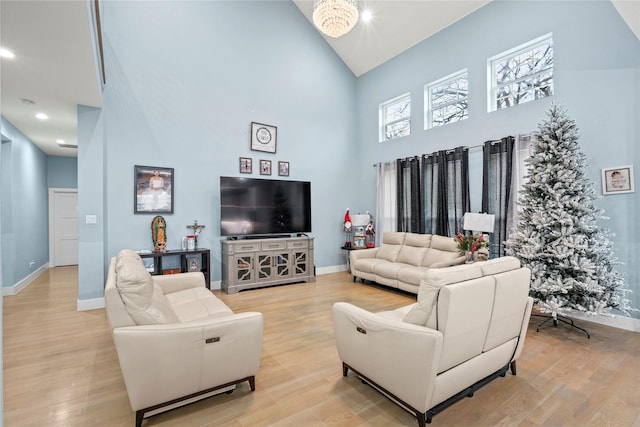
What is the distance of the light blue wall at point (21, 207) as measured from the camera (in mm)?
5012

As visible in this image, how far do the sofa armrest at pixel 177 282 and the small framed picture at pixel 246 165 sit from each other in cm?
248

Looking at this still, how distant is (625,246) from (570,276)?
2.66ft

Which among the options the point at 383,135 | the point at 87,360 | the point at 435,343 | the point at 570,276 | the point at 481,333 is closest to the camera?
the point at 435,343

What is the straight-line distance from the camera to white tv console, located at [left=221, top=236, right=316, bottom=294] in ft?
17.2

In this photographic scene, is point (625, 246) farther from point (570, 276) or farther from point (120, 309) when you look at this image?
point (120, 309)

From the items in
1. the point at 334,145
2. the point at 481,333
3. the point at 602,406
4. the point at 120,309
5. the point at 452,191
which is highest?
the point at 334,145

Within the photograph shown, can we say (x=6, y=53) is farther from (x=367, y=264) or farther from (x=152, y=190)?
(x=367, y=264)

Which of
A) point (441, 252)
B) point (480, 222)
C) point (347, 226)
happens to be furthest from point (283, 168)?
point (480, 222)

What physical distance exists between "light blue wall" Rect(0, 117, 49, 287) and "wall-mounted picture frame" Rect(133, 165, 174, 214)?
6.44ft

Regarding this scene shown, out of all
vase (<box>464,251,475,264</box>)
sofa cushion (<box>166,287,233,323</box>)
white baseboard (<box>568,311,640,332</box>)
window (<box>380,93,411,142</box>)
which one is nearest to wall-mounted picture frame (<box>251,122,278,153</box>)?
window (<box>380,93,411,142</box>)

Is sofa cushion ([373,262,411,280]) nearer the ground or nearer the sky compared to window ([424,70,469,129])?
nearer the ground

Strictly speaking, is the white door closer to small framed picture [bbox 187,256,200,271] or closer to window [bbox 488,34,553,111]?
small framed picture [bbox 187,256,200,271]

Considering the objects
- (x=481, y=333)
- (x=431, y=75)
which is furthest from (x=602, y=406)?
(x=431, y=75)

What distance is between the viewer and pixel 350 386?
8.14 feet
